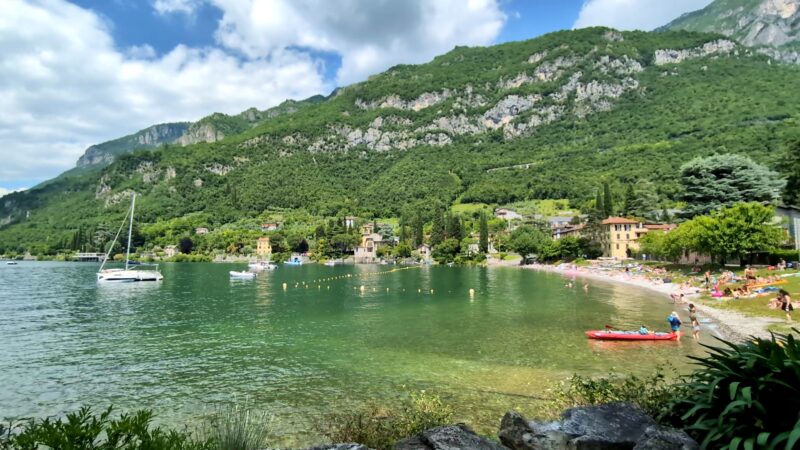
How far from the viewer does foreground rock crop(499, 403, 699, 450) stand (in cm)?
541

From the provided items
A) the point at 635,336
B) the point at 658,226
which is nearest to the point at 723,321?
the point at 635,336

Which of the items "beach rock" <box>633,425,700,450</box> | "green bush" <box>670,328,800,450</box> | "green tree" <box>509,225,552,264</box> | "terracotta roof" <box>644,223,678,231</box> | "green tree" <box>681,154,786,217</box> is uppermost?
"green tree" <box>681,154,786,217</box>

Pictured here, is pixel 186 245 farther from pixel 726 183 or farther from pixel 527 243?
pixel 726 183

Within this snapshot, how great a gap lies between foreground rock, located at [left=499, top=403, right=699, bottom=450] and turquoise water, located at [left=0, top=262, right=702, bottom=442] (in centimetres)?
736

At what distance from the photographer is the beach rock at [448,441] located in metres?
5.71

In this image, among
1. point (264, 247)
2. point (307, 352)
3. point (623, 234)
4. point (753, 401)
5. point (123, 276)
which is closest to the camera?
point (753, 401)

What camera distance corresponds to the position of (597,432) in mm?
6309

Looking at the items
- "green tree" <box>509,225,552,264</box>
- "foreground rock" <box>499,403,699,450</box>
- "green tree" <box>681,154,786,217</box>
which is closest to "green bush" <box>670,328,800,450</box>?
"foreground rock" <box>499,403,699,450</box>

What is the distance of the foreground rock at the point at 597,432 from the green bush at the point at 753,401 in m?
0.40

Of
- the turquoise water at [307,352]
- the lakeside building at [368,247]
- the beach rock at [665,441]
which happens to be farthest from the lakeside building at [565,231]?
the beach rock at [665,441]

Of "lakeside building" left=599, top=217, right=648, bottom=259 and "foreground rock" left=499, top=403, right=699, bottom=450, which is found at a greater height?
"lakeside building" left=599, top=217, right=648, bottom=259

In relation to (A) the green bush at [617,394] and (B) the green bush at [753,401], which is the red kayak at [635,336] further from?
(B) the green bush at [753,401]

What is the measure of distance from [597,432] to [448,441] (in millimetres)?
2231

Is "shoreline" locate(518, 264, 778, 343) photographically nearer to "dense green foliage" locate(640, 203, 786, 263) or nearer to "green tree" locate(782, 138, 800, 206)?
"dense green foliage" locate(640, 203, 786, 263)
